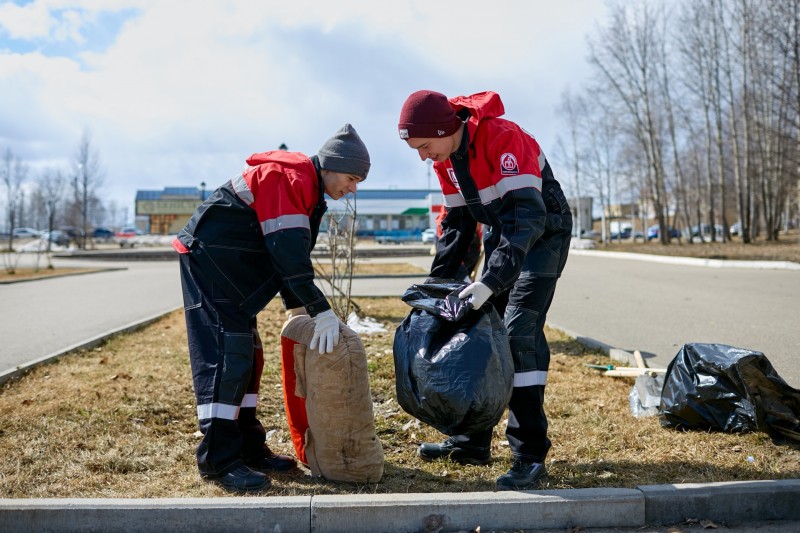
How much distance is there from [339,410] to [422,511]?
716 millimetres

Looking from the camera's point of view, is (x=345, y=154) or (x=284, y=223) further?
(x=345, y=154)

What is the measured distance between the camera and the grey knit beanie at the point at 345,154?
11.6 ft

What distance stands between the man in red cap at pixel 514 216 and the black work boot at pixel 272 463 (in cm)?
116

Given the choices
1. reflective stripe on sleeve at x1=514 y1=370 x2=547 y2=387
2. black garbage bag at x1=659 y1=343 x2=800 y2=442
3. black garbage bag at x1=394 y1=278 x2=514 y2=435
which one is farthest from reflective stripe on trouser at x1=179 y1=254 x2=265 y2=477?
black garbage bag at x1=659 y1=343 x2=800 y2=442

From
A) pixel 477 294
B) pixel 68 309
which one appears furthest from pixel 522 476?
pixel 68 309

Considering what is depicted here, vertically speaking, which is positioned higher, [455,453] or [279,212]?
[279,212]

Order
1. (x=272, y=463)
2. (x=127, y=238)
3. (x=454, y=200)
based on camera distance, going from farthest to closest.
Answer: (x=127, y=238)
(x=454, y=200)
(x=272, y=463)

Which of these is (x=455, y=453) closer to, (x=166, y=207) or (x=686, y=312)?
(x=686, y=312)

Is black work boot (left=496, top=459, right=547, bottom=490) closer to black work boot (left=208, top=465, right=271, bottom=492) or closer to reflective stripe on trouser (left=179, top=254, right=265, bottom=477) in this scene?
black work boot (left=208, top=465, right=271, bottom=492)

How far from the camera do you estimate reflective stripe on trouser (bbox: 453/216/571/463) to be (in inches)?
137

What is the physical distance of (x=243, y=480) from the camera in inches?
133

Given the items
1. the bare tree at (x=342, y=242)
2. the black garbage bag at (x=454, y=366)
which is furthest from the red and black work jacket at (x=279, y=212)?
the bare tree at (x=342, y=242)

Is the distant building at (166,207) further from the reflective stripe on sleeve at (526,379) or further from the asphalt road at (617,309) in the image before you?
the reflective stripe on sleeve at (526,379)

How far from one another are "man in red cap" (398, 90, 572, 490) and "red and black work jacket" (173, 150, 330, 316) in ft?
1.88
